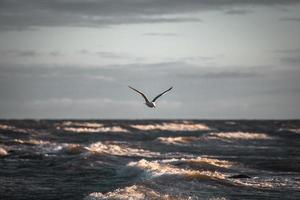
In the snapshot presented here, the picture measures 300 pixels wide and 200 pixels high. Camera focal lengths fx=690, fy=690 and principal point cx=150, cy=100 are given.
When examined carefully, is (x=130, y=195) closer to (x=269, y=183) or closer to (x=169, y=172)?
(x=169, y=172)

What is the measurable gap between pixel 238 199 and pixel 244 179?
594 cm

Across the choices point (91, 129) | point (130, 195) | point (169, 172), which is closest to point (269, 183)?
point (169, 172)

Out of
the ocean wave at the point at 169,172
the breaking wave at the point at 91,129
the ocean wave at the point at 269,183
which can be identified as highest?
the breaking wave at the point at 91,129

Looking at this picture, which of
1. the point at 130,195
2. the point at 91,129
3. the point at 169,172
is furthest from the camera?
the point at 91,129

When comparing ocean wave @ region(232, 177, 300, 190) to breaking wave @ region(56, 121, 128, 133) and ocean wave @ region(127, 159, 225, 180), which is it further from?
breaking wave @ region(56, 121, 128, 133)

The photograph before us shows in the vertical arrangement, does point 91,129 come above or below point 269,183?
above

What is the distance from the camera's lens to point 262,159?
42.1m

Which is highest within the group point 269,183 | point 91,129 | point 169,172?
point 91,129

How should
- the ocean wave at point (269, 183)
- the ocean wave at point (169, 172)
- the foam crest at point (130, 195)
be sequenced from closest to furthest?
1. the foam crest at point (130, 195)
2. the ocean wave at point (269, 183)
3. the ocean wave at point (169, 172)

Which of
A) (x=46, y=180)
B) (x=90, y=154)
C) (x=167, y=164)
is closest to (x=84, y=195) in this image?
(x=46, y=180)

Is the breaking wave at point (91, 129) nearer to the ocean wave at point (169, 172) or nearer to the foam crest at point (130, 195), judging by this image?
the ocean wave at point (169, 172)

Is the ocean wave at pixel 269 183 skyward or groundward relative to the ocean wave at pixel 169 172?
groundward

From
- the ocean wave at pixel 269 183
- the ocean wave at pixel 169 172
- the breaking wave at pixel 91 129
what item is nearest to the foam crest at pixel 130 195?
the ocean wave at pixel 169 172

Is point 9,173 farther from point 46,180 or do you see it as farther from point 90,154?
point 90,154
